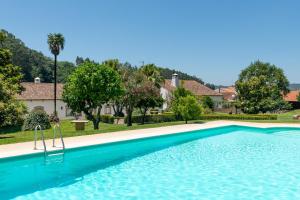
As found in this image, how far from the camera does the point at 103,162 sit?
16.4 meters

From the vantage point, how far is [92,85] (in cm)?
2672

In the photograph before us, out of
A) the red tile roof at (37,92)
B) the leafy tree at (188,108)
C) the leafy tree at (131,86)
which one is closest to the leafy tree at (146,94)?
the leafy tree at (131,86)

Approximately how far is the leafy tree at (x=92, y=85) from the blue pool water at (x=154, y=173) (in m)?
7.49

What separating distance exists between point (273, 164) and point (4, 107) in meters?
17.3

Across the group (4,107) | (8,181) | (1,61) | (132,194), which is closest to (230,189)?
(132,194)

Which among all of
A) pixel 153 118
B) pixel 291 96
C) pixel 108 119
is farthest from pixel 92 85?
pixel 291 96

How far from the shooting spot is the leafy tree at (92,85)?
88.1 ft

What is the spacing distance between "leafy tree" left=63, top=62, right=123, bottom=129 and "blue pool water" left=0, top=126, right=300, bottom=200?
7.49 m

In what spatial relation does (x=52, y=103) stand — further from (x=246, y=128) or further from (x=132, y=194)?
(x=132, y=194)

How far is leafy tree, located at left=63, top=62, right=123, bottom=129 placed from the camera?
26859 millimetres

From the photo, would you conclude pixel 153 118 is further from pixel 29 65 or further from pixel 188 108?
pixel 29 65

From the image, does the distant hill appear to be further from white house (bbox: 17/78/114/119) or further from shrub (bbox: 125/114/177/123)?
shrub (bbox: 125/114/177/123)

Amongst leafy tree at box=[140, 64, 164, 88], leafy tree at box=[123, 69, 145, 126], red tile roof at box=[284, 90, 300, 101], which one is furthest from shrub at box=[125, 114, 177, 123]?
→ red tile roof at box=[284, 90, 300, 101]

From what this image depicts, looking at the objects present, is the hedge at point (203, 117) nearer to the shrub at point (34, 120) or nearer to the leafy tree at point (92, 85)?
the leafy tree at point (92, 85)
